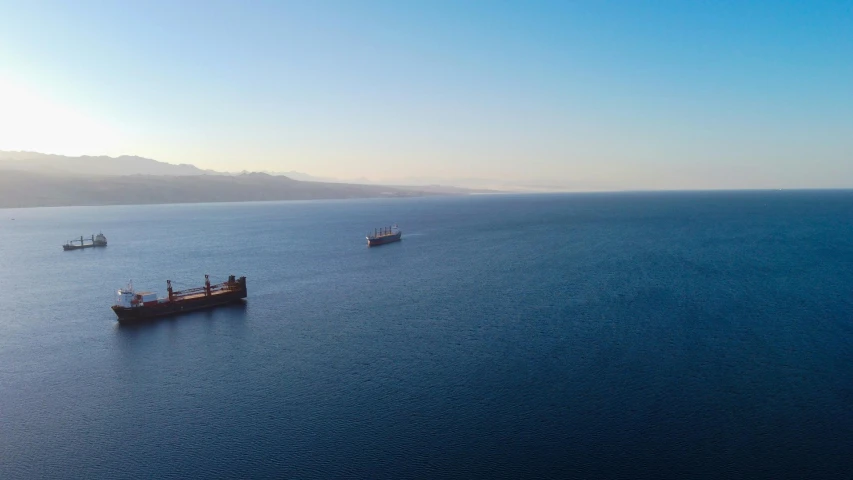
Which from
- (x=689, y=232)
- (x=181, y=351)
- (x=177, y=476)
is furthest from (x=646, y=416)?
(x=689, y=232)

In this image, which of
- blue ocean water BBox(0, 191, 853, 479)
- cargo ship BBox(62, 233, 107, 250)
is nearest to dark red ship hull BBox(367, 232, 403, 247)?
blue ocean water BBox(0, 191, 853, 479)

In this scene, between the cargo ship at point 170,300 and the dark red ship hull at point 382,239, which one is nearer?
the cargo ship at point 170,300

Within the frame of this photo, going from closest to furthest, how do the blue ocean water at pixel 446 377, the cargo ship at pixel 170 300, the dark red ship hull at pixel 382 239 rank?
the blue ocean water at pixel 446 377 → the cargo ship at pixel 170 300 → the dark red ship hull at pixel 382 239

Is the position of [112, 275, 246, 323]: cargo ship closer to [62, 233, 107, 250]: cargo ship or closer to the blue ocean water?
the blue ocean water

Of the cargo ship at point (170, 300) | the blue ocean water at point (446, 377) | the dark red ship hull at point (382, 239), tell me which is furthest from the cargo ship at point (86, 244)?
the cargo ship at point (170, 300)

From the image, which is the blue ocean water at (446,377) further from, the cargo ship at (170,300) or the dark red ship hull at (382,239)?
the dark red ship hull at (382,239)

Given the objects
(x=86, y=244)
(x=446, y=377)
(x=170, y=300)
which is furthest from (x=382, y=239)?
(x=446, y=377)

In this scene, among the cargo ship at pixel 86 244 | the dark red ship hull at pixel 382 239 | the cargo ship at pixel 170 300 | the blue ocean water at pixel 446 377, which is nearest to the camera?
the blue ocean water at pixel 446 377
